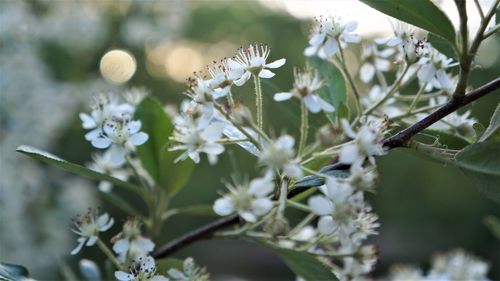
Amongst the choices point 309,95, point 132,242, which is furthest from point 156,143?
point 309,95

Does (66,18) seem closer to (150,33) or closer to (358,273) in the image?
(150,33)

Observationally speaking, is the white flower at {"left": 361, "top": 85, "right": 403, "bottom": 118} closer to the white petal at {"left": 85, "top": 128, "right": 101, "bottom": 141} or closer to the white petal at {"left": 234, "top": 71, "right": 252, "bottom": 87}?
the white petal at {"left": 234, "top": 71, "right": 252, "bottom": 87}

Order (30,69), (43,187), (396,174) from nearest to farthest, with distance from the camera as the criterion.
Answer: (30,69)
(43,187)
(396,174)

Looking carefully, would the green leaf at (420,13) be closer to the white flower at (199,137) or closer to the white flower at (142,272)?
the white flower at (199,137)

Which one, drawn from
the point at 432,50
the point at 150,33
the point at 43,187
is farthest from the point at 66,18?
the point at 432,50

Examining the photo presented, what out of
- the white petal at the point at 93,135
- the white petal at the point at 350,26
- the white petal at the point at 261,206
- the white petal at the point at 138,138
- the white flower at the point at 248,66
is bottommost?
the white petal at the point at 261,206

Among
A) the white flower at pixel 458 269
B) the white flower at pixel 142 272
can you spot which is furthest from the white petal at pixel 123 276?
the white flower at pixel 458 269
